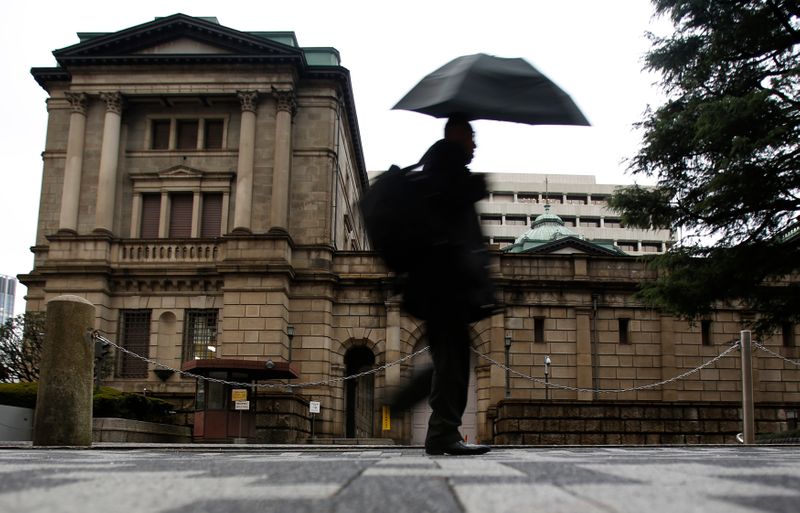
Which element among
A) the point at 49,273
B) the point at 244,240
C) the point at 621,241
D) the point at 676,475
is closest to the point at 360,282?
the point at 244,240

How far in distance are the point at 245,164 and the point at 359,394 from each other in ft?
37.8

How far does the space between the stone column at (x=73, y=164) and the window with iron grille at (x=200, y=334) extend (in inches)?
219

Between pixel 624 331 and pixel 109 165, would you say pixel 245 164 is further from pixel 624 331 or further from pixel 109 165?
pixel 624 331

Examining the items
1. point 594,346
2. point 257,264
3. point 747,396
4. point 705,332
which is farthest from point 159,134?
point 747,396

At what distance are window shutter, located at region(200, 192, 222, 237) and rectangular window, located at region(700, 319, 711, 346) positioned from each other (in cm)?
1874

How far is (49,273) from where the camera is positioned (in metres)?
30.5

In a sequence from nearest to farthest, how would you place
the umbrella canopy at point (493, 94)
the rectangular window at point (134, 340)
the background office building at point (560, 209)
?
the umbrella canopy at point (493, 94)
the rectangular window at point (134, 340)
the background office building at point (560, 209)

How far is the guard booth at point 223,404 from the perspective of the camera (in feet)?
67.3

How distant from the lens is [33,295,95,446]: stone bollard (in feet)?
30.4

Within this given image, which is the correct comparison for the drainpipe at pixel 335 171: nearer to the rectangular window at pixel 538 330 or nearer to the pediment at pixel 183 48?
the pediment at pixel 183 48

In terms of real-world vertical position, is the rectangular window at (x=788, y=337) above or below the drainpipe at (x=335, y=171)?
below

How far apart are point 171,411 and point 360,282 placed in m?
8.58

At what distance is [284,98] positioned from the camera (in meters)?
31.8

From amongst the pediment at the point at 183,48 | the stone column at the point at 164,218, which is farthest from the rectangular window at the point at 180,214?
the pediment at the point at 183,48
